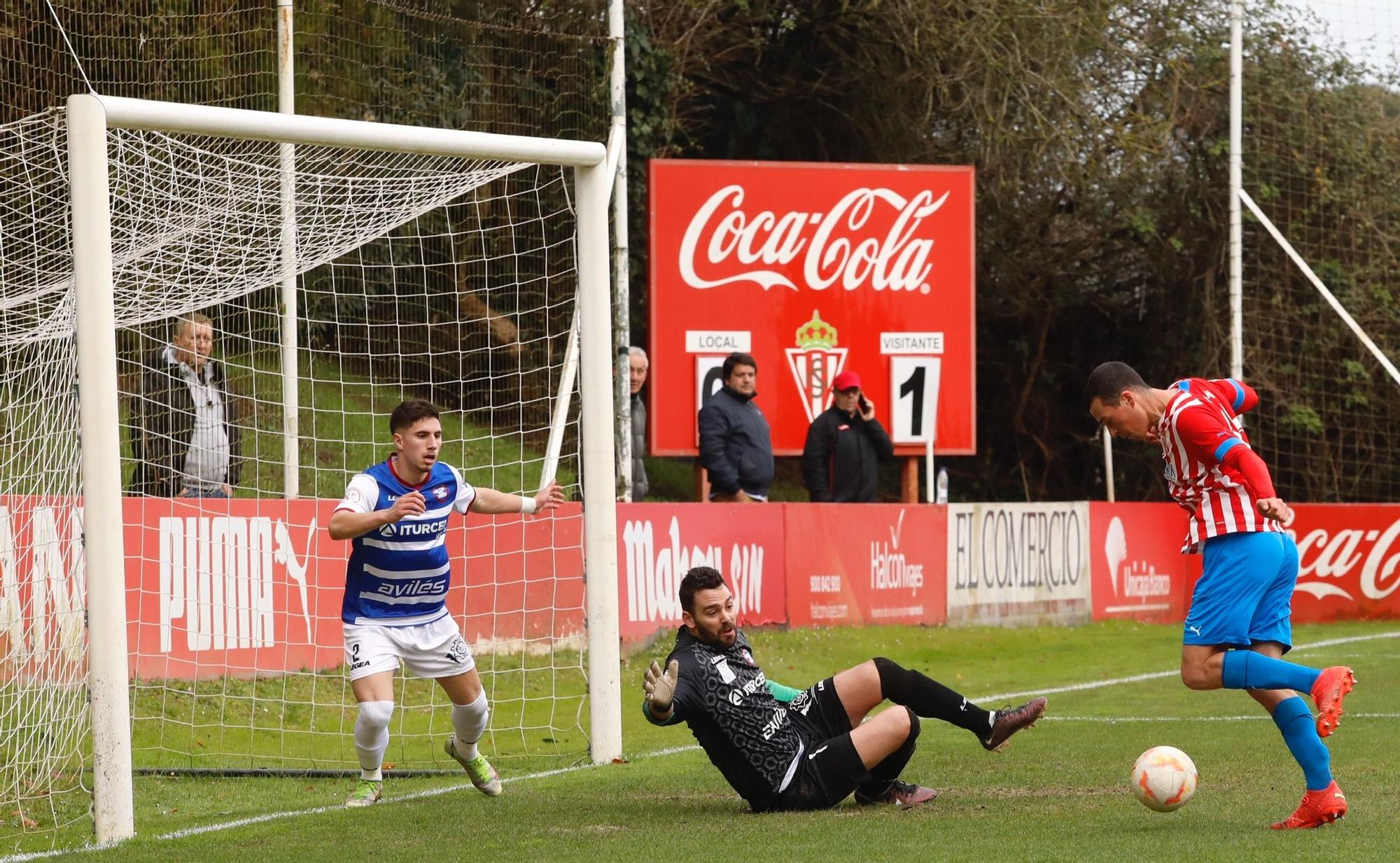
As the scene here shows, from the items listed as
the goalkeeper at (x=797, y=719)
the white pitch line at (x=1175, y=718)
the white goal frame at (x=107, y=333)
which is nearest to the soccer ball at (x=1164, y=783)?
the goalkeeper at (x=797, y=719)

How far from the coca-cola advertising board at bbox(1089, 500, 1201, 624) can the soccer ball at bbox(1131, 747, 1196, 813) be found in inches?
439

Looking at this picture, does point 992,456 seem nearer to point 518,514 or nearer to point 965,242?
point 965,242

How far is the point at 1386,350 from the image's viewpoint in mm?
21844

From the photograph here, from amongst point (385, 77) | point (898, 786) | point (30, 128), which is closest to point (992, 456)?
point (385, 77)

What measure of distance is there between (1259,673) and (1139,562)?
11754 millimetres

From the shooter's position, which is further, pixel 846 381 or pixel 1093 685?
pixel 846 381

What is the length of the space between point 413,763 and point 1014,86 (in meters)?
13.9

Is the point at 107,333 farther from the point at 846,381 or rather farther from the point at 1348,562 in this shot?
the point at 1348,562

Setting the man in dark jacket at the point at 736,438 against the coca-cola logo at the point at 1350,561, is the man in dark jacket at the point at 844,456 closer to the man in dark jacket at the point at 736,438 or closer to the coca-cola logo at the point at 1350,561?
the man in dark jacket at the point at 736,438

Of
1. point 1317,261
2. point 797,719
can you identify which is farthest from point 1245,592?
point 1317,261

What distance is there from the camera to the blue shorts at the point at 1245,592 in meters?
6.26

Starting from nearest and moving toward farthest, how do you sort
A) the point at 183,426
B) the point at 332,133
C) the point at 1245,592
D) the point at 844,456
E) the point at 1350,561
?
the point at 1245,592
the point at 332,133
the point at 183,426
the point at 844,456
the point at 1350,561

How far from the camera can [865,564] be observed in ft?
49.2

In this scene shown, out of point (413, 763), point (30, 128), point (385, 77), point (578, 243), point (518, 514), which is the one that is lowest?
point (413, 763)
